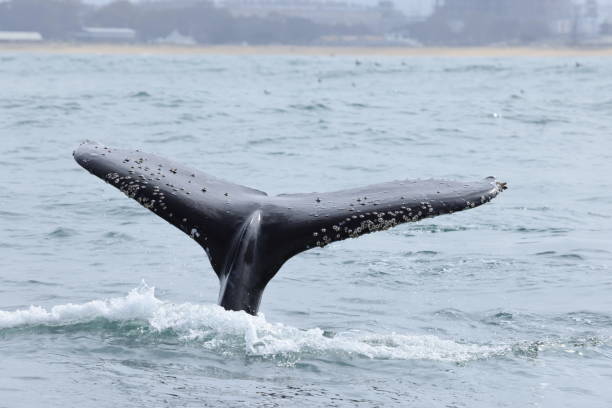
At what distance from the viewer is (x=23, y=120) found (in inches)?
952

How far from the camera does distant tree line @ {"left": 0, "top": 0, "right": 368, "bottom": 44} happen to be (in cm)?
13600

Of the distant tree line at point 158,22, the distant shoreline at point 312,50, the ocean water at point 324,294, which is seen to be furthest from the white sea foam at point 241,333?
the distant tree line at point 158,22

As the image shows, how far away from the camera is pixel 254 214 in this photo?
627 centimetres

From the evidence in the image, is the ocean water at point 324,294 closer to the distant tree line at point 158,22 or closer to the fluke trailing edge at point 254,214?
the fluke trailing edge at point 254,214

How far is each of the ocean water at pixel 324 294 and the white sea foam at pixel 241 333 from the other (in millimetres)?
16

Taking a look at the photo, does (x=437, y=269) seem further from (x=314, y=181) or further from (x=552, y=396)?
(x=314, y=181)

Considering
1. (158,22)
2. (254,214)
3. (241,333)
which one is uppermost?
(254,214)

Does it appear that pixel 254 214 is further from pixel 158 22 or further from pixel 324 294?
pixel 158 22

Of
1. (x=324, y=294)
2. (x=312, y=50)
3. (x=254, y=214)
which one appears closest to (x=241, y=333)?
(x=254, y=214)

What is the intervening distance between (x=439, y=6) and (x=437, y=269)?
169m

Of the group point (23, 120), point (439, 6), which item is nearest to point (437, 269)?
point (23, 120)

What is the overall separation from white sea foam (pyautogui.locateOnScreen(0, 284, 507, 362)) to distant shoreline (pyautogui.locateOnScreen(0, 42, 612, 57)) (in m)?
107

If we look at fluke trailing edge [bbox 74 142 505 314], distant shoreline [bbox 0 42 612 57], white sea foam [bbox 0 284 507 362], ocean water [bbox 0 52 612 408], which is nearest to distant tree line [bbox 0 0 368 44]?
distant shoreline [bbox 0 42 612 57]

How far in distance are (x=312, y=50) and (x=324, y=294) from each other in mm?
124214
